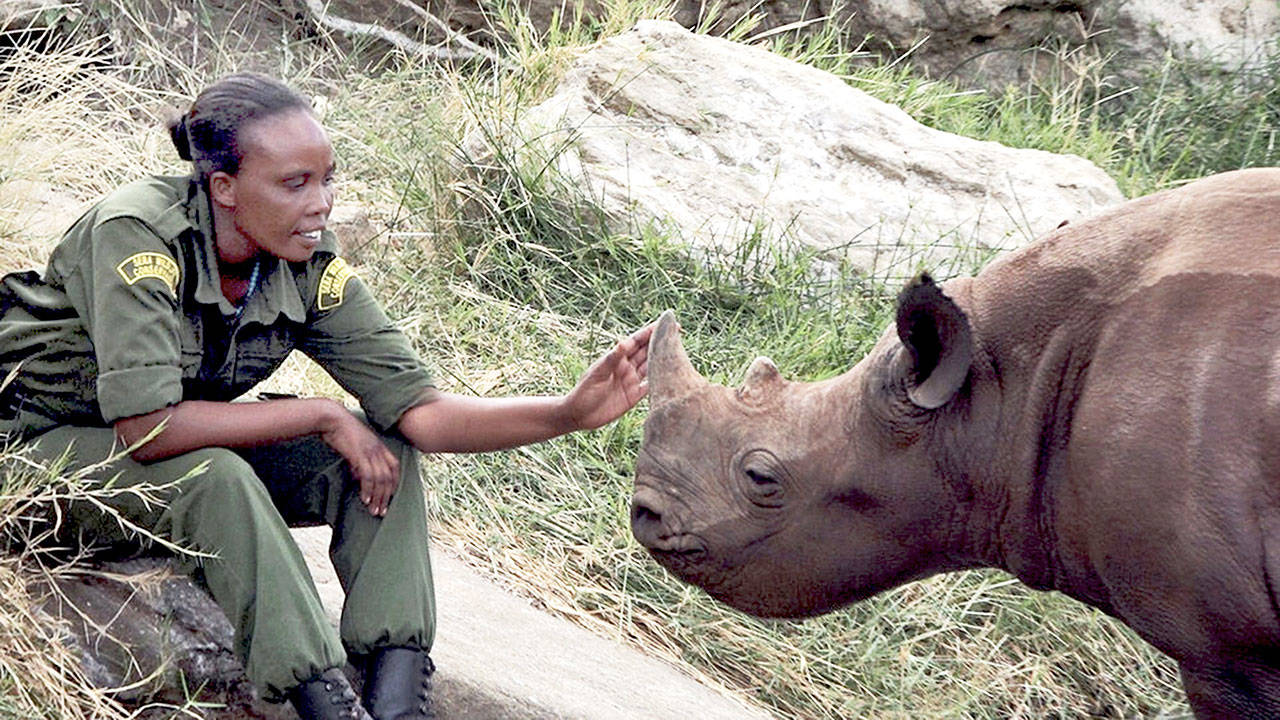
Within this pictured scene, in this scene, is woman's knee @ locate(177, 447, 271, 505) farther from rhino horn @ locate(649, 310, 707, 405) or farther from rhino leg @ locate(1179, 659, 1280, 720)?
rhino leg @ locate(1179, 659, 1280, 720)

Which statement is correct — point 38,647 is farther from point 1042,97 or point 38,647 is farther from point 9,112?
point 1042,97

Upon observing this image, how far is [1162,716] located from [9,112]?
466cm

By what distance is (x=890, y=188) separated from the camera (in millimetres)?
7387

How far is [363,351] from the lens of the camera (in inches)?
178

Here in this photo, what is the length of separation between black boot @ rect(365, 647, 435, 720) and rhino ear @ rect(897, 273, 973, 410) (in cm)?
130

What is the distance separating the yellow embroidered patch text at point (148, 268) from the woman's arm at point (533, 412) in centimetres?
72

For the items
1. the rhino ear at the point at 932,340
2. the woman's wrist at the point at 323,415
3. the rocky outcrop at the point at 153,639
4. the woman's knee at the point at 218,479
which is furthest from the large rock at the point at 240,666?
the rhino ear at the point at 932,340

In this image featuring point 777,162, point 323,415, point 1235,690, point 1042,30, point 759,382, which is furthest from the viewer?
point 1042,30

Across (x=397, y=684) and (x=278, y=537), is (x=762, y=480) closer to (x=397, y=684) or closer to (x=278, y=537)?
(x=397, y=684)

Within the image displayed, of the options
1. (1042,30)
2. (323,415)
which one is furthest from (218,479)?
(1042,30)

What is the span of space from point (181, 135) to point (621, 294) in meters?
2.80

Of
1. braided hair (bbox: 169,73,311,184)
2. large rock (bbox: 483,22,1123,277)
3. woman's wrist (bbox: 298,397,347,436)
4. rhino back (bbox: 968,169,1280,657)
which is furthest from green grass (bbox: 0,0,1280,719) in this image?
rhino back (bbox: 968,169,1280,657)

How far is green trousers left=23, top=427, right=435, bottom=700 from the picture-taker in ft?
12.9

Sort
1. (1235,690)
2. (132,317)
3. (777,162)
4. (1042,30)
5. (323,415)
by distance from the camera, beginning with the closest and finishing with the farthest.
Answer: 1. (1235,690)
2. (132,317)
3. (323,415)
4. (777,162)
5. (1042,30)
